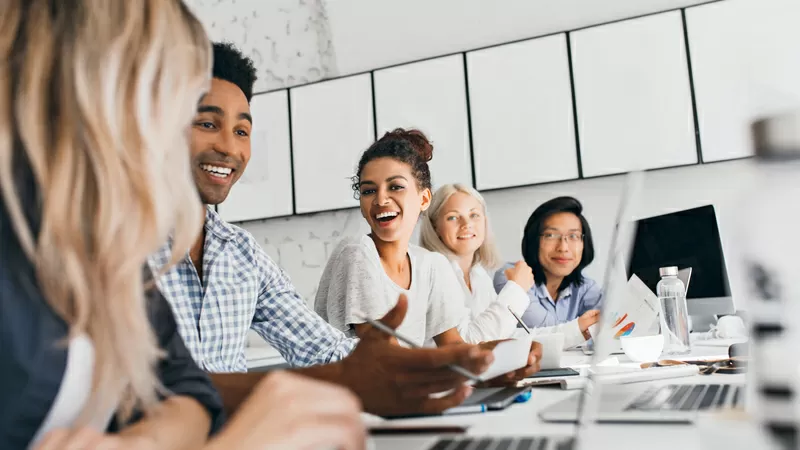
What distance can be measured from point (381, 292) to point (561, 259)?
1.28 m

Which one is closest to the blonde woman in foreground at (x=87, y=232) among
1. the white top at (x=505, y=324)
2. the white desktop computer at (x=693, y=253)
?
the white top at (x=505, y=324)

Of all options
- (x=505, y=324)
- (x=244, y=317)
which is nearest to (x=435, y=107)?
(x=505, y=324)

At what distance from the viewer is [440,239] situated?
8.74ft

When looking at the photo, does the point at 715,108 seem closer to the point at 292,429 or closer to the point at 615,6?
the point at 615,6

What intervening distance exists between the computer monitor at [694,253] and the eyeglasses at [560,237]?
26.5 inches

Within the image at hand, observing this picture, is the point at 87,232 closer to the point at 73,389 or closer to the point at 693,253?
the point at 73,389

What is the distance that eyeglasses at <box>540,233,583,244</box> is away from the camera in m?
2.75

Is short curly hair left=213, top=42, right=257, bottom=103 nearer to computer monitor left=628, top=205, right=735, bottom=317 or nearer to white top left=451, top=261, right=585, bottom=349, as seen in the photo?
white top left=451, top=261, right=585, bottom=349

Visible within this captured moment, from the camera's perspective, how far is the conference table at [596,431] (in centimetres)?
48

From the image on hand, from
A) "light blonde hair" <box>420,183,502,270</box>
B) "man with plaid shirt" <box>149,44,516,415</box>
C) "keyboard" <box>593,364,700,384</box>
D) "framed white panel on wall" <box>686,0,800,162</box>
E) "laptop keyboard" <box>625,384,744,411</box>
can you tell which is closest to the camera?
"laptop keyboard" <box>625,384,744,411</box>

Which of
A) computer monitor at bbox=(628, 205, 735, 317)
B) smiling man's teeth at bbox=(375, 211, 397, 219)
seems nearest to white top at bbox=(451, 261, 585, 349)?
computer monitor at bbox=(628, 205, 735, 317)

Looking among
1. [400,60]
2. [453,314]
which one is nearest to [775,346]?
[453,314]

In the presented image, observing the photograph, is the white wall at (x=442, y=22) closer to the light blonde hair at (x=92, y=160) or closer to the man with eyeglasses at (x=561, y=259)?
the man with eyeglasses at (x=561, y=259)

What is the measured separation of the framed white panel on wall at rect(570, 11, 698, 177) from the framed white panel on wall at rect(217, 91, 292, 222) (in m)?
1.62
